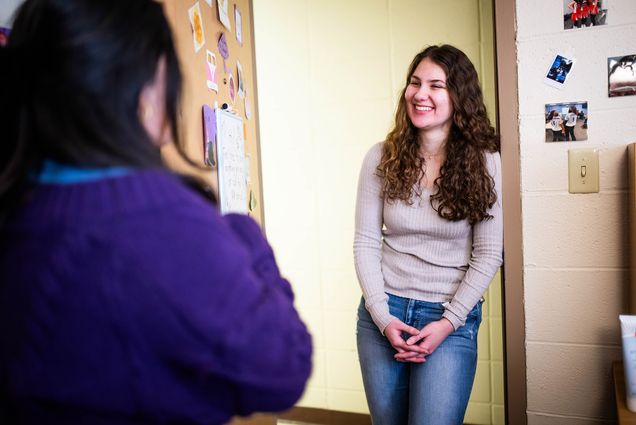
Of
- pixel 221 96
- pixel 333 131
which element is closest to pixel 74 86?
pixel 221 96

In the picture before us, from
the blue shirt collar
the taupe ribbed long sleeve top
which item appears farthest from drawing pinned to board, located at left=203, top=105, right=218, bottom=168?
the blue shirt collar

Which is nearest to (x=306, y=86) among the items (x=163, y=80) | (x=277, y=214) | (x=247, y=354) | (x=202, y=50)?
(x=277, y=214)

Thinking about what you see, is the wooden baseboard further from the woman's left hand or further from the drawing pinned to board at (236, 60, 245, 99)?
the drawing pinned to board at (236, 60, 245, 99)

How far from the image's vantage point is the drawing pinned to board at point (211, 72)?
1.48 metres

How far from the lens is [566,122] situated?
5.06 ft

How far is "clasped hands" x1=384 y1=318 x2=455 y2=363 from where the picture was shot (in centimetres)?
139

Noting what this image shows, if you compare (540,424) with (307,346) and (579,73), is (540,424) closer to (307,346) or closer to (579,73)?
(579,73)

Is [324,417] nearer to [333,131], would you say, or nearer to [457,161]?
[333,131]

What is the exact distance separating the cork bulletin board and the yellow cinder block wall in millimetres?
580

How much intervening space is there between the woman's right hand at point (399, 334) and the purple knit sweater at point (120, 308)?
90 centimetres

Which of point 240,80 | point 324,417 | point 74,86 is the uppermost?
point 240,80

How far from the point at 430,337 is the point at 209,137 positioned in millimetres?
864

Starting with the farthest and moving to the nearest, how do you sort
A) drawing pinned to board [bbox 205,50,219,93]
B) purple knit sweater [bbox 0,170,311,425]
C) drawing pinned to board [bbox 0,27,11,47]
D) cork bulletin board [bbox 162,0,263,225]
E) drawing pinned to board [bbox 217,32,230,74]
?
drawing pinned to board [bbox 217,32,230,74] → drawing pinned to board [bbox 205,50,219,93] → cork bulletin board [bbox 162,0,263,225] → drawing pinned to board [bbox 0,27,11,47] → purple knit sweater [bbox 0,170,311,425]

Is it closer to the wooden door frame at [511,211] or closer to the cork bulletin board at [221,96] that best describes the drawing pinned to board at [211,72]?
the cork bulletin board at [221,96]
